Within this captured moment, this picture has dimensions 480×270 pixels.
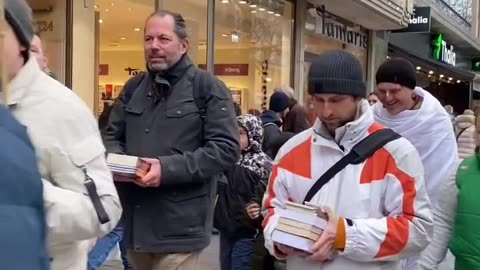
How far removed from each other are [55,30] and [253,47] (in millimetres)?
6212

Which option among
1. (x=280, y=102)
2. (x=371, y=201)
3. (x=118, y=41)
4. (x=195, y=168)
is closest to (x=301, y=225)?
(x=371, y=201)

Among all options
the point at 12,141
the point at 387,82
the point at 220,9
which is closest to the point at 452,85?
the point at 220,9

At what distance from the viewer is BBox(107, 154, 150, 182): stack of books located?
3419mm

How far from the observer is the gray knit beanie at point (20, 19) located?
7.07 ft

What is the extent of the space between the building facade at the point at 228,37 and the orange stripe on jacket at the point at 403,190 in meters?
5.31

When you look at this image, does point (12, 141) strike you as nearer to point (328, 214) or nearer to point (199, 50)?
point (328, 214)

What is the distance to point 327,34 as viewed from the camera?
19422mm

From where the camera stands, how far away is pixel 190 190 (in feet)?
12.5

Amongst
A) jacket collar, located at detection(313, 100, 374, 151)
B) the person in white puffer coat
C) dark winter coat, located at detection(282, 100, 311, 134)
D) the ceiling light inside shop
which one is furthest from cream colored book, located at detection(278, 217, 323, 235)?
the ceiling light inside shop

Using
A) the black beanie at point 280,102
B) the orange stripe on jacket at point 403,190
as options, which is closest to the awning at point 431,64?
the black beanie at point 280,102

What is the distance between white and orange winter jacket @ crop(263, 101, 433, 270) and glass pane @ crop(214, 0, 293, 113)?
11034mm

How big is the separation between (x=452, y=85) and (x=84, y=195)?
45.6m

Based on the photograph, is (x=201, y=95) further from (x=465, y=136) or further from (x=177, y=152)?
(x=465, y=136)

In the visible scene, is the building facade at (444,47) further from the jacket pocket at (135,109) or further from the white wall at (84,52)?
the jacket pocket at (135,109)
